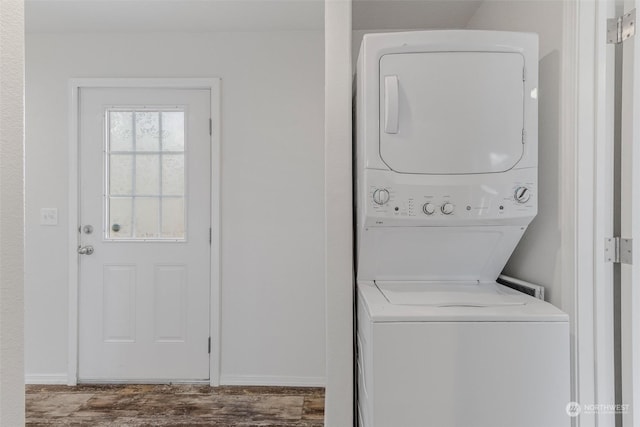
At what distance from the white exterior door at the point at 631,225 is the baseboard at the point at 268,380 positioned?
1834 mm

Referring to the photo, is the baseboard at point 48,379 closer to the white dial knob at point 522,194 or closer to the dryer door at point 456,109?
the dryer door at point 456,109

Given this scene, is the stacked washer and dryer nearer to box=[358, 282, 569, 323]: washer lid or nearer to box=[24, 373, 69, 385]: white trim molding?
box=[358, 282, 569, 323]: washer lid

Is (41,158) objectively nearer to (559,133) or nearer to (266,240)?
(266,240)

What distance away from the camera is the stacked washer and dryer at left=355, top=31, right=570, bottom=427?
118cm

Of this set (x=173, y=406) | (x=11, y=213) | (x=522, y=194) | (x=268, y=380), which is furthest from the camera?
Result: (x=268, y=380)

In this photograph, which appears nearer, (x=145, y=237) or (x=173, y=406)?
(x=173, y=406)

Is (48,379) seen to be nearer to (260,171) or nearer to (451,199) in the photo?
(260,171)

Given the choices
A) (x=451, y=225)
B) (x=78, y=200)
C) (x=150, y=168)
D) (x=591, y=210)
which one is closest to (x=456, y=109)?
(x=451, y=225)

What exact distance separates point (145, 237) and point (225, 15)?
1614 mm

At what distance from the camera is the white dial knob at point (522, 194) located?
1423 millimetres

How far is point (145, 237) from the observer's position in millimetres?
2723

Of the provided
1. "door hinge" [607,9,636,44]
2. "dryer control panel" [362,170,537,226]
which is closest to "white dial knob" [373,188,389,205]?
"dryer control panel" [362,170,537,226]

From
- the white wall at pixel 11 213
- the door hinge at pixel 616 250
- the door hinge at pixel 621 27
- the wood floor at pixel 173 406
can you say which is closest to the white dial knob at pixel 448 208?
the door hinge at pixel 616 250

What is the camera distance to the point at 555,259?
1424mm
